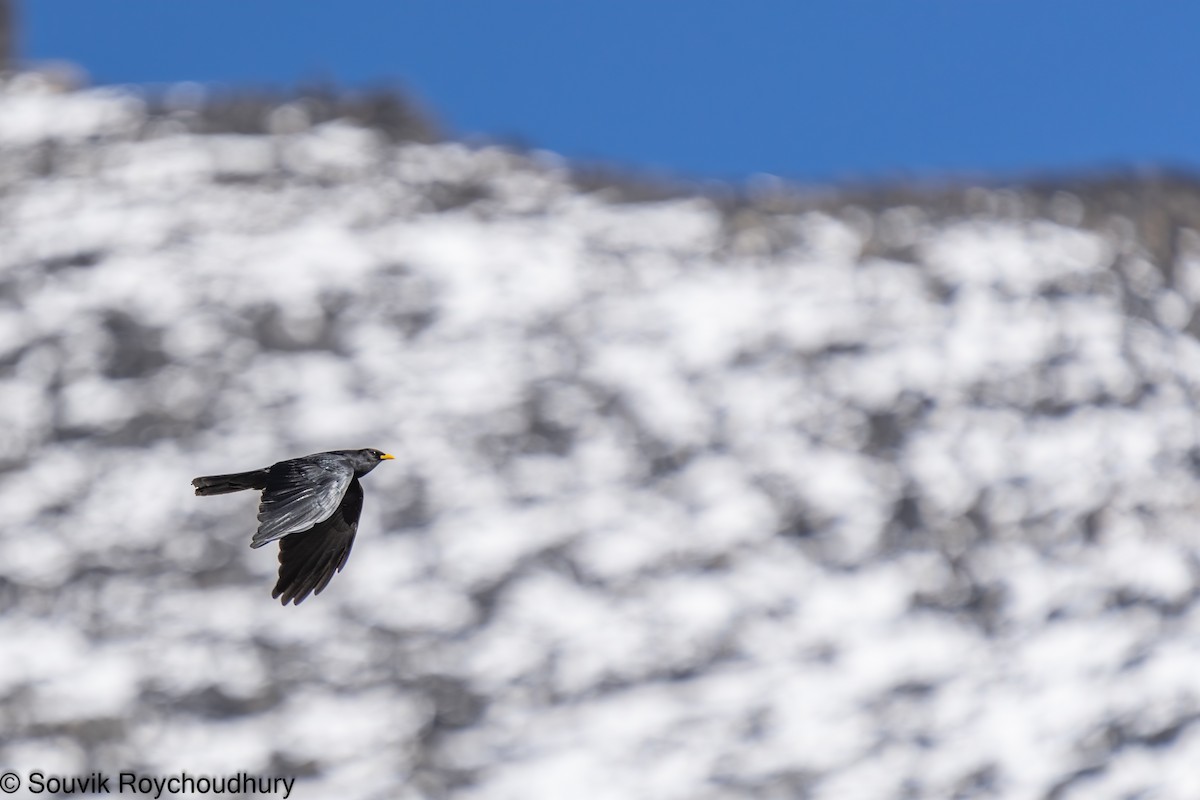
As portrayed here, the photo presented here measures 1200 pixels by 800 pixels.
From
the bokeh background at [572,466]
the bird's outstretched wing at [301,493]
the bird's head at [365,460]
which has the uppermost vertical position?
the bokeh background at [572,466]

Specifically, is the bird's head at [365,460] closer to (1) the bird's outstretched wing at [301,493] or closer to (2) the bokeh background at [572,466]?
(1) the bird's outstretched wing at [301,493]

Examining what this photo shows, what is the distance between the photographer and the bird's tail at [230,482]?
261 centimetres

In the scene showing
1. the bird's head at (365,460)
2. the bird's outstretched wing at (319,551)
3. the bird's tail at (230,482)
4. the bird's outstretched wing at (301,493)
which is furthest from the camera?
the bird's outstretched wing at (319,551)

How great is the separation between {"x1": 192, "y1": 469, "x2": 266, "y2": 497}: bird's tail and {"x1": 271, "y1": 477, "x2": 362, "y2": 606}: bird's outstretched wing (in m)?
0.31

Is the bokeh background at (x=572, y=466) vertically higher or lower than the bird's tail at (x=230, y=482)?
higher

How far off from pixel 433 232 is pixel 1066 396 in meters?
4.66

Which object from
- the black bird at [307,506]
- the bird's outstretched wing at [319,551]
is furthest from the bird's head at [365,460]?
the bird's outstretched wing at [319,551]

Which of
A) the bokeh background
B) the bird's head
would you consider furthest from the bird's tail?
the bokeh background

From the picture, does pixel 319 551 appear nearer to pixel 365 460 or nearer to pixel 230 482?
pixel 365 460

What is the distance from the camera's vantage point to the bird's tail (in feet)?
8.57

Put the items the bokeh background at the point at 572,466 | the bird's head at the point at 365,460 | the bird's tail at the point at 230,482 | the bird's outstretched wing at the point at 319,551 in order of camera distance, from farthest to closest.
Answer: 1. the bokeh background at the point at 572,466
2. the bird's outstretched wing at the point at 319,551
3. the bird's head at the point at 365,460
4. the bird's tail at the point at 230,482

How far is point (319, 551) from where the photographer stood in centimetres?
301

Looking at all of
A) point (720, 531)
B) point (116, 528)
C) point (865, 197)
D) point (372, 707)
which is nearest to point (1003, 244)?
point (865, 197)

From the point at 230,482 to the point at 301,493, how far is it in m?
0.15
